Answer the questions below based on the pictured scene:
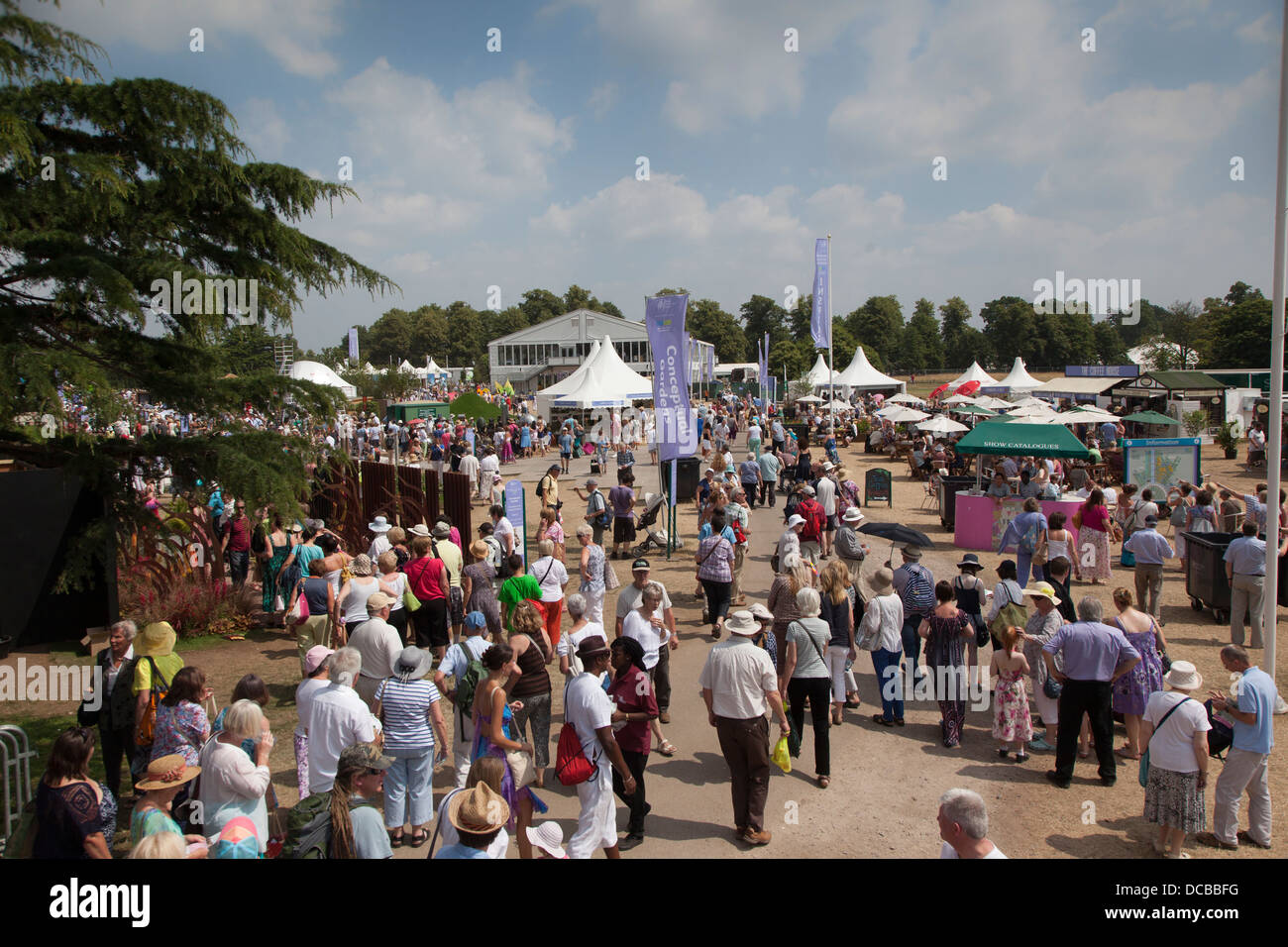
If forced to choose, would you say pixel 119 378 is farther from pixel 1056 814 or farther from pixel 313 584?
pixel 1056 814

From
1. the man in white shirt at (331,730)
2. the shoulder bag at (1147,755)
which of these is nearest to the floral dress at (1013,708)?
the shoulder bag at (1147,755)

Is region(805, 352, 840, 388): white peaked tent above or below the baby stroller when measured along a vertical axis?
above

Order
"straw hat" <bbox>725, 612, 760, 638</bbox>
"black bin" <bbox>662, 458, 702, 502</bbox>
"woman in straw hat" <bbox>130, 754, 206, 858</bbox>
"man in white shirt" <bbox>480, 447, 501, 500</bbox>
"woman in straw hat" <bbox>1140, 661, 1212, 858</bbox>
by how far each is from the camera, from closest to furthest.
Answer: "woman in straw hat" <bbox>130, 754, 206, 858</bbox> → "woman in straw hat" <bbox>1140, 661, 1212, 858</bbox> → "straw hat" <bbox>725, 612, 760, 638</bbox> → "black bin" <bbox>662, 458, 702, 502</bbox> → "man in white shirt" <bbox>480, 447, 501, 500</bbox>

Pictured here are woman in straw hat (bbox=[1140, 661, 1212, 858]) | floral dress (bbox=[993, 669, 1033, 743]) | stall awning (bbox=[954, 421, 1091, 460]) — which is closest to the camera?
woman in straw hat (bbox=[1140, 661, 1212, 858])

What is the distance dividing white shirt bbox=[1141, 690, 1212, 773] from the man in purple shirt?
78cm

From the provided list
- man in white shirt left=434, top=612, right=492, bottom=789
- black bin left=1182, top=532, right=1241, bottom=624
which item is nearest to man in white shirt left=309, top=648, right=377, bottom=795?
man in white shirt left=434, top=612, right=492, bottom=789

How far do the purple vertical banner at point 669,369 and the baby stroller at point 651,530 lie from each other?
144 centimetres

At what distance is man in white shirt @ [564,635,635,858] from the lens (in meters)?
4.65

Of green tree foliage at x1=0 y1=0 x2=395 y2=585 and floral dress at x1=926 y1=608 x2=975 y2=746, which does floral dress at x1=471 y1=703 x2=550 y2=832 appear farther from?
floral dress at x1=926 y1=608 x2=975 y2=746

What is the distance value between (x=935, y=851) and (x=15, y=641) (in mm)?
9745

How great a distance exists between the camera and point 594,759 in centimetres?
468

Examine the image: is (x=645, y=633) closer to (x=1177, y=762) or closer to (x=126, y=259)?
(x=1177, y=762)

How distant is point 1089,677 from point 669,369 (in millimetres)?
8768
